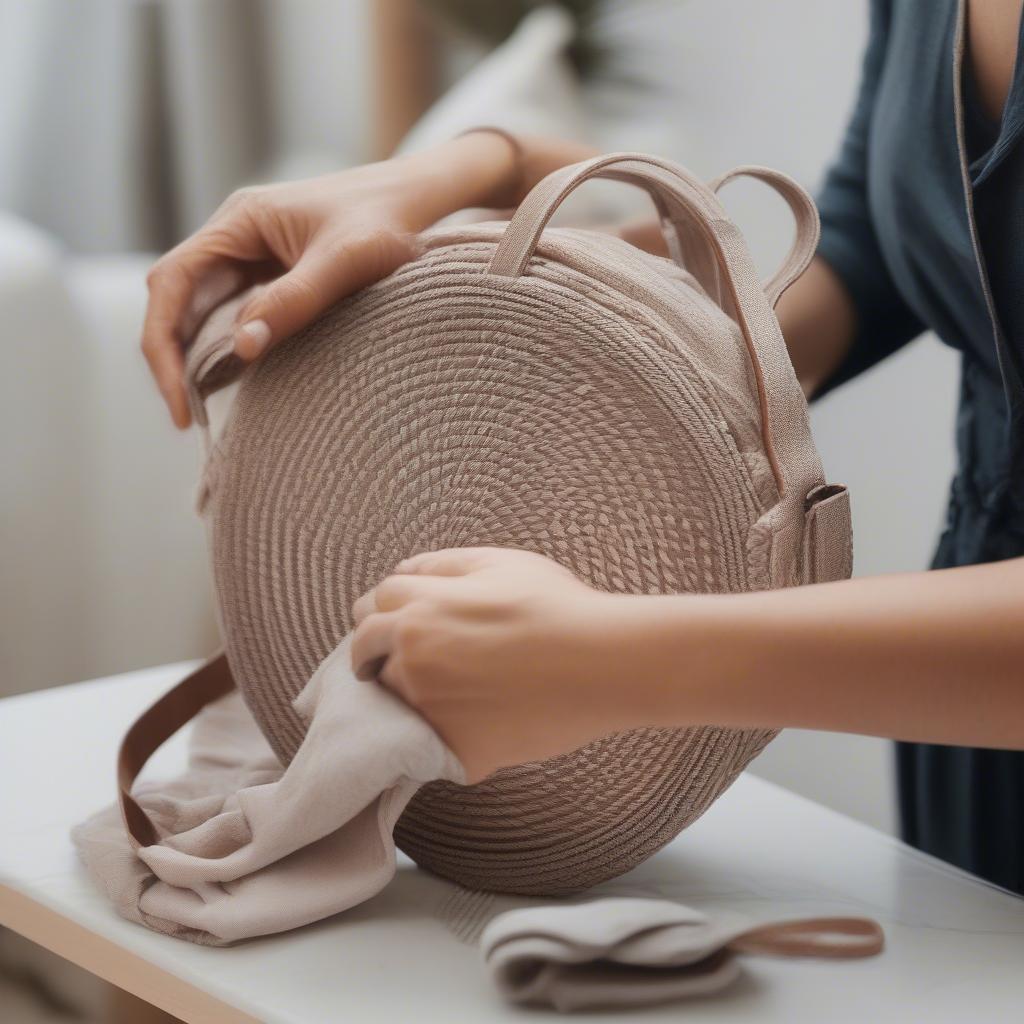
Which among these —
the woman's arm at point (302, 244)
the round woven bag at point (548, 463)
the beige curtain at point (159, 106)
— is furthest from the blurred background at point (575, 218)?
the round woven bag at point (548, 463)

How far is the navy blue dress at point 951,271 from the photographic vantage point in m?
0.62

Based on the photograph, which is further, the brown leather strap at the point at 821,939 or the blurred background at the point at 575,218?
Answer: the blurred background at the point at 575,218

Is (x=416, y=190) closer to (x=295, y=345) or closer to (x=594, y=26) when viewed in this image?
(x=295, y=345)

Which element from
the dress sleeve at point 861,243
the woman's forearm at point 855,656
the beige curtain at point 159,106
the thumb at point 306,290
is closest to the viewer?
the woman's forearm at point 855,656

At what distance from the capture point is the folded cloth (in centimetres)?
49

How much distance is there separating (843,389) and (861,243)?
679mm

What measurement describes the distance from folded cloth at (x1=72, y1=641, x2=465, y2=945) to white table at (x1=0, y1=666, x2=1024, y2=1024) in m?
0.02

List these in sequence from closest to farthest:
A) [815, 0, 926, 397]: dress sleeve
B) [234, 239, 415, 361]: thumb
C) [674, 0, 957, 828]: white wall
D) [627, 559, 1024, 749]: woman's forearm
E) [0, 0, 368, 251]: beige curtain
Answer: [627, 559, 1024, 749]: woman's forearm → [234, 239, 415, 361]: thumb → [815, 0, 926, 397]: dress sleeve → [674, 0, 957, 828]: white wall → [0, 0, 368, 251]: beige curtain

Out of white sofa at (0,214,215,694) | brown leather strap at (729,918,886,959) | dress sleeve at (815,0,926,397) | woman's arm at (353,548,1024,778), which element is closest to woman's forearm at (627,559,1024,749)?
woman's arm at (353,548,1024,778)

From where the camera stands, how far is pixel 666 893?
595 mm

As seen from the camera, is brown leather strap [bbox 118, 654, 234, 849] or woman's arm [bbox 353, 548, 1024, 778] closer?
woman's arm [bbox 353, 548, 1024, 778]

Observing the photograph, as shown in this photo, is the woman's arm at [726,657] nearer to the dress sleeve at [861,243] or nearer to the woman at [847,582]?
the woman at [847,582]

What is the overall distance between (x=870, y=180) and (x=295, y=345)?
0.35m

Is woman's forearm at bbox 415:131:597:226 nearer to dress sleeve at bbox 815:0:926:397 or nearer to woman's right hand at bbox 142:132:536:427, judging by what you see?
woman's right hand at bbox 142:132:536:427
